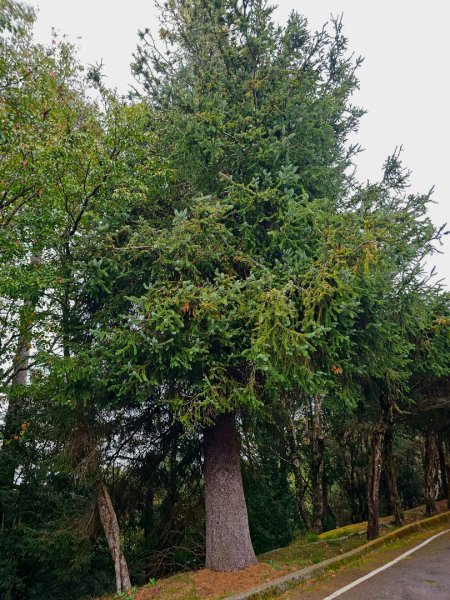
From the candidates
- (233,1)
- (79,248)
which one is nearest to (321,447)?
(79,248)

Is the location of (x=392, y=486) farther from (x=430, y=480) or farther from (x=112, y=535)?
(x=112, y=535)

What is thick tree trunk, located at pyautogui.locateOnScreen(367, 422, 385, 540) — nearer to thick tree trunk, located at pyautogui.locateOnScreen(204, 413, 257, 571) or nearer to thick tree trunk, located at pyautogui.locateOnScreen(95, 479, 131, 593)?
thick tree trunk, located at pyautogui.locateOnScreen(204, 413, 257, 571)

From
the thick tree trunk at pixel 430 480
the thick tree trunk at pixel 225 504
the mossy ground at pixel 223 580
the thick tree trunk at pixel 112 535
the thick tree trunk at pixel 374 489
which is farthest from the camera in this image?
the thick tree trunk at pixel 430 480

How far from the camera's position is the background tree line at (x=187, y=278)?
276 inches

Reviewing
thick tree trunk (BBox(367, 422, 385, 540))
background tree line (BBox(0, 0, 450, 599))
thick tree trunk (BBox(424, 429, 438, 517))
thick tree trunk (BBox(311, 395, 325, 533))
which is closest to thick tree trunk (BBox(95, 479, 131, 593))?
background tree line (BBox(0, 0, 450, 599))

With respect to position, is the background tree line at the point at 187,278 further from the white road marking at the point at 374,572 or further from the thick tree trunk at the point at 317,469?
the thick tree trunk at the point at 317,469

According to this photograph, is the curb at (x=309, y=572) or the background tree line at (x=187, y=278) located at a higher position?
the background tree line at (x=187, y=278)

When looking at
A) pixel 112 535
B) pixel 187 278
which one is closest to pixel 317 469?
pixel 112 535

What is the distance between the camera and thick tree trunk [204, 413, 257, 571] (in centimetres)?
785

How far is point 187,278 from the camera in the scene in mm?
7715

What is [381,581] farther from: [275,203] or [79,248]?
[79,248]

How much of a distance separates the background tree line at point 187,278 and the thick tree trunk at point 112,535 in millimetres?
38

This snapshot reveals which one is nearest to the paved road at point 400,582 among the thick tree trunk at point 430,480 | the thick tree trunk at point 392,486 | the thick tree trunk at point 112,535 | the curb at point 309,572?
the curb at point 309,572

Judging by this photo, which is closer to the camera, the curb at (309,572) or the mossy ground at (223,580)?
the curb at (309,572)
